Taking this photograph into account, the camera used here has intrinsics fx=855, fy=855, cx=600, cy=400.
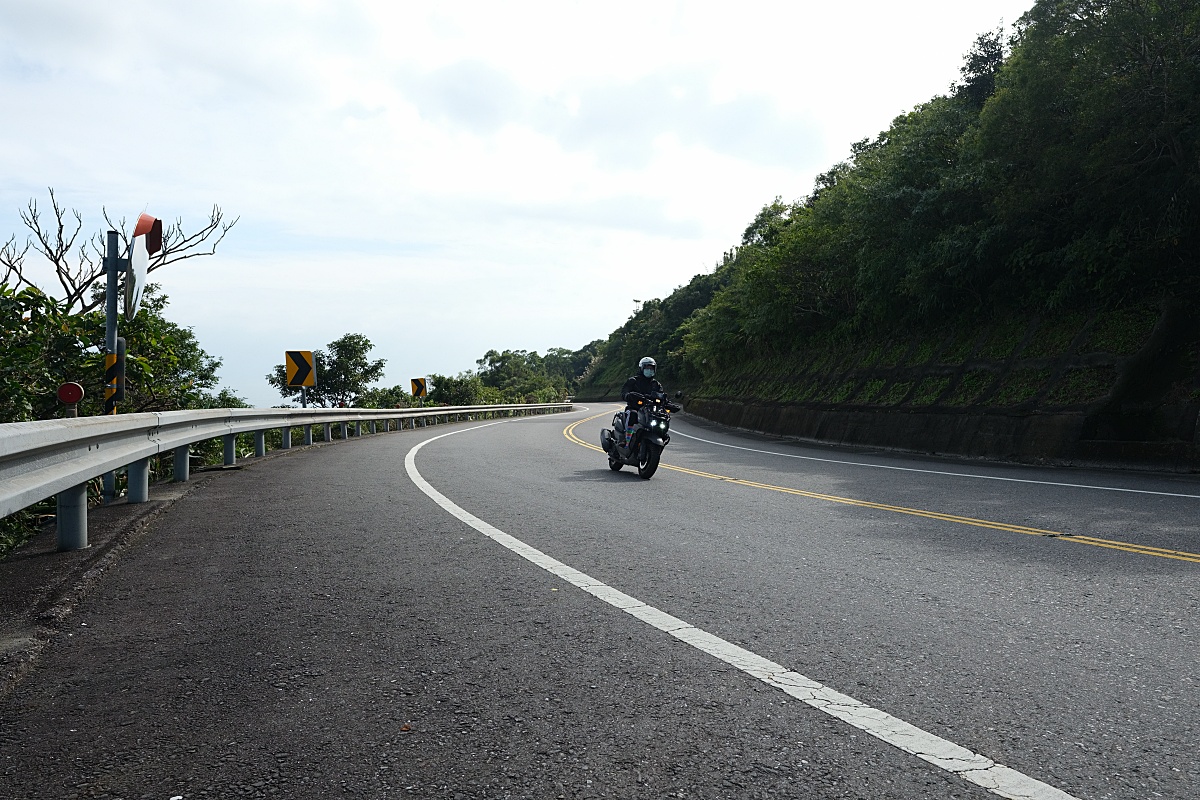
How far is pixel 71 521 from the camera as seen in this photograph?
6.49 m

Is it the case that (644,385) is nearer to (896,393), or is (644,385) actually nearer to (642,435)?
(642,435)

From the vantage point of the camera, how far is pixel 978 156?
72.8 ft

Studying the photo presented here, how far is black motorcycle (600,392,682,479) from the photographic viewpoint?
13.0 meters

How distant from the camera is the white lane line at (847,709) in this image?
2816 mm

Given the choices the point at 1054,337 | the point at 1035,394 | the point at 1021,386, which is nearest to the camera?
the point at 1035,394

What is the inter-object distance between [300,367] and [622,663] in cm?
1870

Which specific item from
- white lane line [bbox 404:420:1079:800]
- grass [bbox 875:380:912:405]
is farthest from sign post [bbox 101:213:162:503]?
grass [bbox 875:380:912:405]

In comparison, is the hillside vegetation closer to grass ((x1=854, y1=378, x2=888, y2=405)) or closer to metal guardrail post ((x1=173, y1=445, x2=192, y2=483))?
grass ((x1=854, y1=378, x2=888, y2=405))

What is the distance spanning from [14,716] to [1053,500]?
10.3 m

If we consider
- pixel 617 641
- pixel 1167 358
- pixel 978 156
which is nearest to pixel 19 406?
pixel 617 641

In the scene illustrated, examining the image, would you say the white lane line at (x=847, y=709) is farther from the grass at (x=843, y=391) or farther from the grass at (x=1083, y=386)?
the grass at (x=843, y=391)

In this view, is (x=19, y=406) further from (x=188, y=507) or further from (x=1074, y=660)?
(x=1074, y=660)

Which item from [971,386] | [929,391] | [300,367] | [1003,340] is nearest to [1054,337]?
[1003,340]

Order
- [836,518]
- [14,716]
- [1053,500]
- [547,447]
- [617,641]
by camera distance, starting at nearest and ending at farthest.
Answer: [14,716] < [617,641] < [836,518] < [1053,500] < [547,447]
